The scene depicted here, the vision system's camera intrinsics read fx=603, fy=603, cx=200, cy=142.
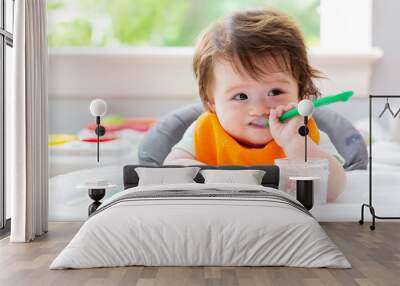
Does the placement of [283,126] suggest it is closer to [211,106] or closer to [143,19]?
[211,106]

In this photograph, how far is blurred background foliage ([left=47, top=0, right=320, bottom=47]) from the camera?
21.7 ft

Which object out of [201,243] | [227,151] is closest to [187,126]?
[227,151]

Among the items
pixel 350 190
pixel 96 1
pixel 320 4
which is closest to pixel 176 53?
pixel 96 1

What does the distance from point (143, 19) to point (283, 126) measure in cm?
196

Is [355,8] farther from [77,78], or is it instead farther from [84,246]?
[84,246]

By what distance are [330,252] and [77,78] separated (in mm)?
3670

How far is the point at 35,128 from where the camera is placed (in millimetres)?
5605

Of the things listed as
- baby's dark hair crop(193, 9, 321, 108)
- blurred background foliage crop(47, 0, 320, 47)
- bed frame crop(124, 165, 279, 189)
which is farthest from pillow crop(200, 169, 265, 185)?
blurred background foliage crop(47, 0, 320, 47)

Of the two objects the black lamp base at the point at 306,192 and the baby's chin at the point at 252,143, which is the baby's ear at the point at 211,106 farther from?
the black lamp base at the point at 306,192

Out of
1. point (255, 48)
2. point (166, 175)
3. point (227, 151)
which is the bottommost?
point (166, 175)

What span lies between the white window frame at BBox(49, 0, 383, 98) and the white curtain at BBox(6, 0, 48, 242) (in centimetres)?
81

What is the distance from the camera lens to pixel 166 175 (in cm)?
587

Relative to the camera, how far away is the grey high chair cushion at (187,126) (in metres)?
6.44

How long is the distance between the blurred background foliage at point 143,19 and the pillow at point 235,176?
159 centimetres
